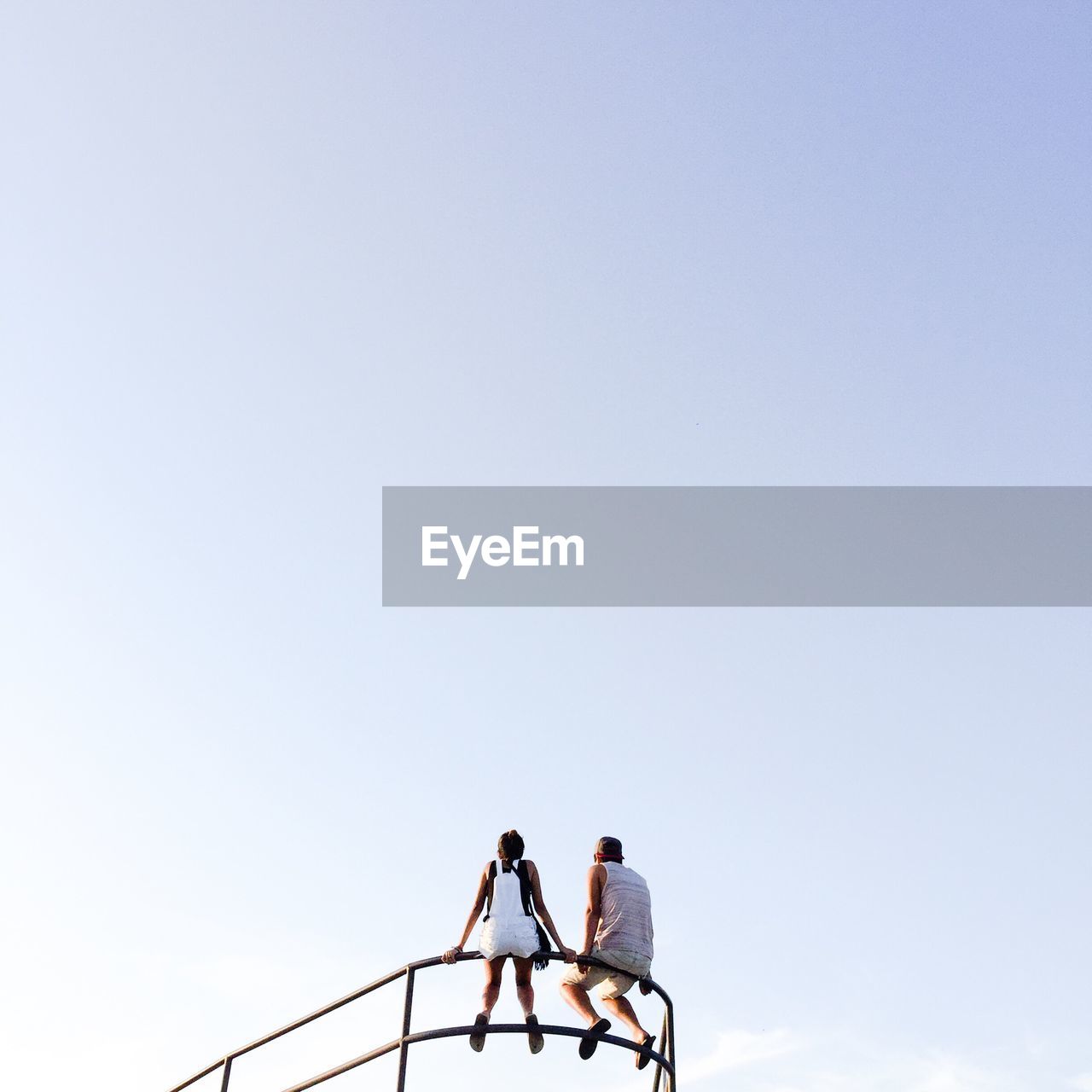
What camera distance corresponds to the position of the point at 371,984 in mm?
9672

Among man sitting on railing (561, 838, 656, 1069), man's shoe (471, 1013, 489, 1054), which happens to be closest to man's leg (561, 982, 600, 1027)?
man sitting on railing (561, 838, 656, 1069)

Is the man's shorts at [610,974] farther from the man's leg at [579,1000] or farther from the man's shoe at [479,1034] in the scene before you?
the man's shoe at [479,1034]

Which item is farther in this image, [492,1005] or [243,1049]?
[243,1049]

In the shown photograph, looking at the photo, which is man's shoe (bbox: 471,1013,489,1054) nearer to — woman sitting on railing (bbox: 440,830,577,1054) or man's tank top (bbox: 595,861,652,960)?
woman sitting on railing (bbox: 440,830,577,1054)

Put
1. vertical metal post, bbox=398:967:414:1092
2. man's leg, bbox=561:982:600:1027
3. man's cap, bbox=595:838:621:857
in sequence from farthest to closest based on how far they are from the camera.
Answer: man's cap, bbox=595:838:621:857, man's leg, bbox=561:982:600:1027, vertical metal post, bbox=398:967:414:1092

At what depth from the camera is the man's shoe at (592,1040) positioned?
31.6 ft

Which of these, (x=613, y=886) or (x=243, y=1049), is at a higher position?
(x=613, y=886)

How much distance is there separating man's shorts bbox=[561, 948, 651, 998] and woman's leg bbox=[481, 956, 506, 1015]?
58cm

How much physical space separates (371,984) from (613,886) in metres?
1.87

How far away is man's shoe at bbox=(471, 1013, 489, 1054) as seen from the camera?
9328mm

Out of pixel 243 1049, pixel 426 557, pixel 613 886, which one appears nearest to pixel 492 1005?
pixel 613 886

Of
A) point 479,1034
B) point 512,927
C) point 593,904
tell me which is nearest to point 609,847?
point 593,904

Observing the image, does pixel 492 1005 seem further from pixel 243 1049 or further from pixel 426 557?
pixel 426 557

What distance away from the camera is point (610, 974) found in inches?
395
